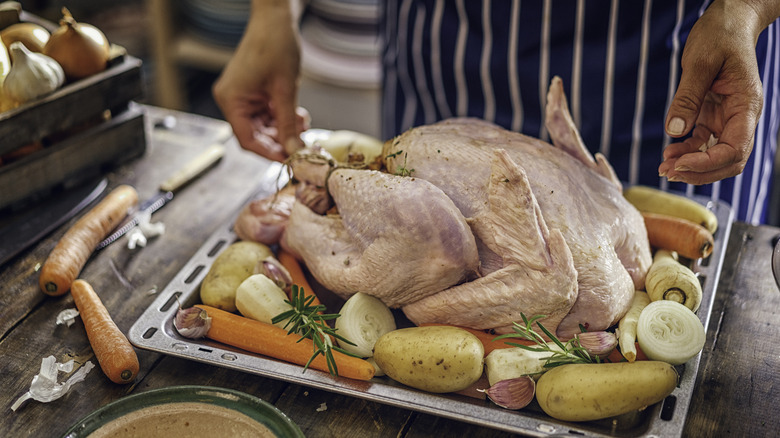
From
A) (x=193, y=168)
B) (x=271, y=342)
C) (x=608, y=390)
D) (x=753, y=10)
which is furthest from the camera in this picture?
(x=193, y=168)

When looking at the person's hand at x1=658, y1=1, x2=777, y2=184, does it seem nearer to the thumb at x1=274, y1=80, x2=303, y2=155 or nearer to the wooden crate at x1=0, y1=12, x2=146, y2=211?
the thumb at x1=274, y1=80, x2=303, y2=155

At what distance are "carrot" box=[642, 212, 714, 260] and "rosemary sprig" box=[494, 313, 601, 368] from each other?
19.1 inches

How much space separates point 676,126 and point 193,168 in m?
1.45

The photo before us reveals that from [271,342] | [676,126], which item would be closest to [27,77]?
[271,342]

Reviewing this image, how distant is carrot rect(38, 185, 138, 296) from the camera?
171cm

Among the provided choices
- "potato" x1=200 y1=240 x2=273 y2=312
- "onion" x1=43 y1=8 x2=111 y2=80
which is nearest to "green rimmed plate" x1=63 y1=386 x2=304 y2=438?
"potato" x1=200 y1=240 x2=273 y2=312

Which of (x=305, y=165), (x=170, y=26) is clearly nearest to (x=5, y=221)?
(x=305, y=165)

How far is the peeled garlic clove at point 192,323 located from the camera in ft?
4.96

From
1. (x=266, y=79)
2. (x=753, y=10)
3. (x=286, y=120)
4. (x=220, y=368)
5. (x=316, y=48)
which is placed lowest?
(x=220, y=368)

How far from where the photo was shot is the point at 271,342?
149 centimetres

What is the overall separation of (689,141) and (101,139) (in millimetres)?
1681

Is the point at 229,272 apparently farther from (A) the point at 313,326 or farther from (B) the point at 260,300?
(A) the point at 313,326

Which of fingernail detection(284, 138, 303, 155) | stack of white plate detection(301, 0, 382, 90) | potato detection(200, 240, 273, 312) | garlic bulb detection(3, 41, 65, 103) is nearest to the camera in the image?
potato detection(200, 240, 273, 312)

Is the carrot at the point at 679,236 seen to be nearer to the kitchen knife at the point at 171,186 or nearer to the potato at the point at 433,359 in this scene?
the potato at the point at 433,359
